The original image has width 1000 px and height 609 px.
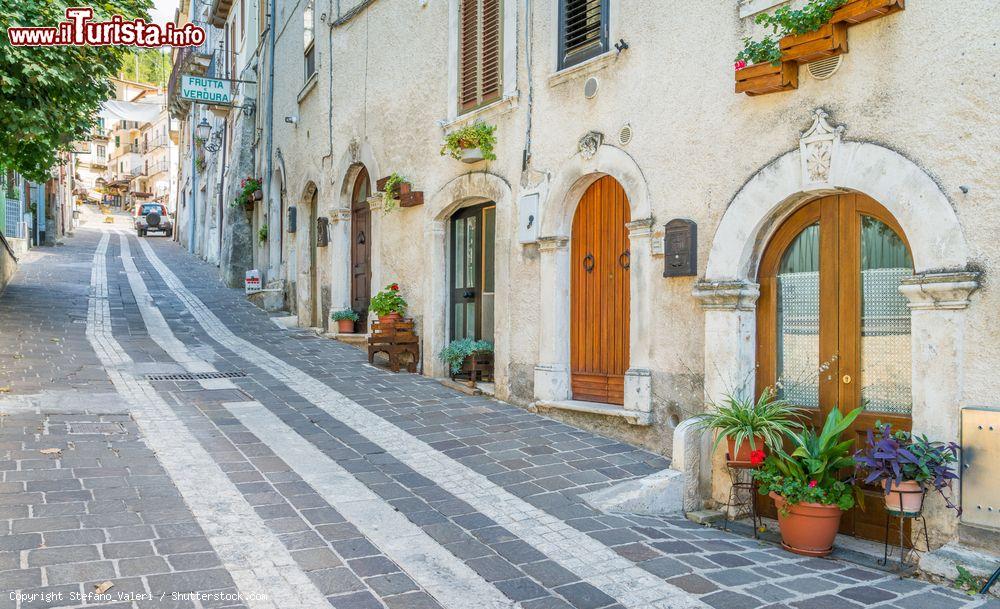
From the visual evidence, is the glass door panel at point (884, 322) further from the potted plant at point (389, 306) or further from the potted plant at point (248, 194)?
the potted plant at point (248, 194)

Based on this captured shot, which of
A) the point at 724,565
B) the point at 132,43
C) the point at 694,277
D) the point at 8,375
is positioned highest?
the point at 132,43

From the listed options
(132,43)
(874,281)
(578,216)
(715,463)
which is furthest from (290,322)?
(874,281)

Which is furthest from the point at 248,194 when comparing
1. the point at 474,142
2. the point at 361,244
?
the point at 474,142

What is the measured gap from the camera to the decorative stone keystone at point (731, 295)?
5754 millimetres

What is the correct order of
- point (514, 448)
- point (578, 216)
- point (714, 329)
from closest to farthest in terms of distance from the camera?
point (714, 329) → point (514, 448) → point (578, 216)

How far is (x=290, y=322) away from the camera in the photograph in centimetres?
1533

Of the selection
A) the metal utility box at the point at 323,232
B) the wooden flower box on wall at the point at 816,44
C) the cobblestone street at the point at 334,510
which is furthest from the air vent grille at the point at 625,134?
the metal utility box at the point at 323,232

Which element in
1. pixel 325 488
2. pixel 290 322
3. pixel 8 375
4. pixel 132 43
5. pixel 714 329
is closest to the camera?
pixel 325 488

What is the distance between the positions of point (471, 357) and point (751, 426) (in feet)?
15.2

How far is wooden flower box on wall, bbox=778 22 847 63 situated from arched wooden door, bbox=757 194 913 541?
0.98 m

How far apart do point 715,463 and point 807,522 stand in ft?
3.51

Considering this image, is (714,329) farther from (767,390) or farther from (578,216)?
(578,216)

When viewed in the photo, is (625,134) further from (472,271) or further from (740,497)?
(472,271)

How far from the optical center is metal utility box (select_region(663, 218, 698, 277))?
6.25 metres
